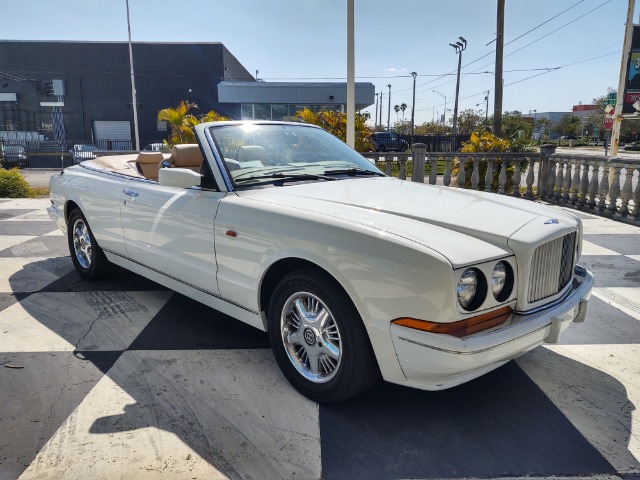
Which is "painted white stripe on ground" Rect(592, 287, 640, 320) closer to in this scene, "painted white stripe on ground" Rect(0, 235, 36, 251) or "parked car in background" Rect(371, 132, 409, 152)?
"painted white stripe on ground" Rect(0, 235, 36, 251)

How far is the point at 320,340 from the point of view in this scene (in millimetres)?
2658

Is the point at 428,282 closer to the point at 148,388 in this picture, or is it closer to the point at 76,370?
the point at 148,388

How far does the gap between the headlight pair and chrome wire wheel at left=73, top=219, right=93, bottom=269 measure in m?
3.82

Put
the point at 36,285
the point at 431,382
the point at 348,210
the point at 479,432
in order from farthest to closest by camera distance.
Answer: the point at 36,285, the point at 348,210, the point at 479,432, the point at 431,382

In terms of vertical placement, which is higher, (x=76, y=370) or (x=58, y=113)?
(x=58, y=113)

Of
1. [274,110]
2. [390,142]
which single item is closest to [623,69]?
[390,142]

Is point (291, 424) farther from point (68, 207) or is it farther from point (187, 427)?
point (68, 207)

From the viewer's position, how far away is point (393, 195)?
3.17 metres

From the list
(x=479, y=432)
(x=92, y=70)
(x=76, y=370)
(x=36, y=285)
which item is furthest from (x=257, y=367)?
(x=92, y=70)

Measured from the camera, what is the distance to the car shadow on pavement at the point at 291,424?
2.24m

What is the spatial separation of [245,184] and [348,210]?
2.84 ft

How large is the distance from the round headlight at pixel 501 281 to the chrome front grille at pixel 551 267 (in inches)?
5.5

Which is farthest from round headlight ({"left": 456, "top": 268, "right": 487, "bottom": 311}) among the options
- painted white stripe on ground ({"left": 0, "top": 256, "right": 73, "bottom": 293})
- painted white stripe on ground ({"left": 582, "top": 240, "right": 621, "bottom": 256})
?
painted white stripe on ground ({"left": 582, "top": 240, "right": 621, "bottom": 256})

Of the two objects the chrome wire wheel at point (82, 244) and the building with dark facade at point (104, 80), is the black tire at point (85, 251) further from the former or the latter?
the building with dark facade at point (104, 80)
